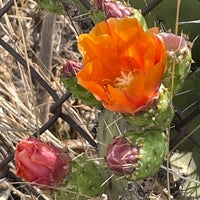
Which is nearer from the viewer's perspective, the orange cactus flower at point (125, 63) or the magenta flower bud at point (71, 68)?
the orange cactus flower at point (125, 63)

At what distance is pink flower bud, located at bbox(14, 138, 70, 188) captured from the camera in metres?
1.06

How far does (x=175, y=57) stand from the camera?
3.29 ft

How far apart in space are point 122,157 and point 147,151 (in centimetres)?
5

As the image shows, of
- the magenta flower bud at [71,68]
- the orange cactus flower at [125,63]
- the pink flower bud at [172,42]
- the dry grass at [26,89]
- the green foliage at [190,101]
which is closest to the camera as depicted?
the orange cactus flower at [125,63]

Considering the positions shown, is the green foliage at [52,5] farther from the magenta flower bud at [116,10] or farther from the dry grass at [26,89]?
the magenta flower bud at [116,10]

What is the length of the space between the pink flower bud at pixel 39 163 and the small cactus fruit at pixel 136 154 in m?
0.12

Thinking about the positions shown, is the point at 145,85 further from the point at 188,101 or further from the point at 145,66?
the point at 188,101

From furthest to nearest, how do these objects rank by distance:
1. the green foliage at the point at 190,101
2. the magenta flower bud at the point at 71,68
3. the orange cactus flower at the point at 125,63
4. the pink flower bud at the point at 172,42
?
the green foliage at the point at 190,101 → the magenta flower bud at the point at 71,68 → the pink flower bud at the point at 172,42 → the orange cactus flower at the point at 125,63

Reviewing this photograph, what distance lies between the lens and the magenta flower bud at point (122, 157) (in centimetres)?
97

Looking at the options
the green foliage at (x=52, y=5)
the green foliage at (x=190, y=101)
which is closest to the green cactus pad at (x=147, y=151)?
the green foliage at (x=190, y=101)

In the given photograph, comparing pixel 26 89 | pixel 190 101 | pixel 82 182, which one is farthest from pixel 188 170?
pixel 26 89

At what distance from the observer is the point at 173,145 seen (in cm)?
129

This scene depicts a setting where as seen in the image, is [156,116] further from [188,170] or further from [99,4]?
[188,170]

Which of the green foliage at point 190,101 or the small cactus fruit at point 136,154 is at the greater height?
the small cactus fruit at point 136,154
